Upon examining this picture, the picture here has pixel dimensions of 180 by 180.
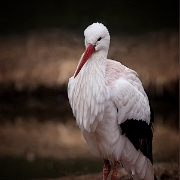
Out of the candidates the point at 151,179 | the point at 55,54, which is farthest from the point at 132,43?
the point at 151,179

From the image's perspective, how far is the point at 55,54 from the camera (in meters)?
7.23

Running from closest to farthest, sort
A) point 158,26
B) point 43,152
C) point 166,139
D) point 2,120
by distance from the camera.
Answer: point 43,152 → point 166,139 → point 2,120 → point 158,26

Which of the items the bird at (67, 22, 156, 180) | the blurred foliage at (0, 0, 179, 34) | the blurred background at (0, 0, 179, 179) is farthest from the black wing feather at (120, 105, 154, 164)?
the blurred foliage at (0, 0, 179, 34)

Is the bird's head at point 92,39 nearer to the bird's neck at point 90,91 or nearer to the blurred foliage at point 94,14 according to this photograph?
the bird's neck at point 90,91

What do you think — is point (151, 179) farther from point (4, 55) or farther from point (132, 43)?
point (4, 55)

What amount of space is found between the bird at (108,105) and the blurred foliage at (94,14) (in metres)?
4.36

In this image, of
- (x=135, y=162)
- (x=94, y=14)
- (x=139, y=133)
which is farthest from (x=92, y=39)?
(x=94, y=14)

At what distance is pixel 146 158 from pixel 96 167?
1871mm

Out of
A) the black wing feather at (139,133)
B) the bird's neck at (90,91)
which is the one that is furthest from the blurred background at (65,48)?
the bird's neck at (90,91)

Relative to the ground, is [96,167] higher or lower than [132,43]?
lower

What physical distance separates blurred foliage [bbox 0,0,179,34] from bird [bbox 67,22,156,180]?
4.36m

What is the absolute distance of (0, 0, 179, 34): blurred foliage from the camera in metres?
7.05

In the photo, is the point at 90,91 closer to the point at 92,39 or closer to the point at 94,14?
the point at 92,39

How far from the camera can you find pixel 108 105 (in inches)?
103
